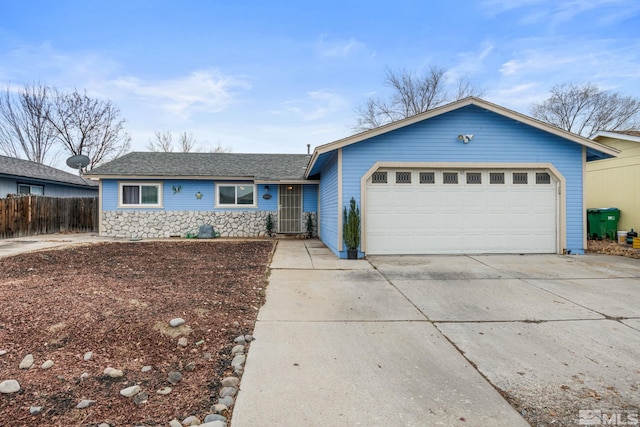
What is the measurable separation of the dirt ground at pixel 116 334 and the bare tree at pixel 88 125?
23.1m

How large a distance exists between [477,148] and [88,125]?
27.7m

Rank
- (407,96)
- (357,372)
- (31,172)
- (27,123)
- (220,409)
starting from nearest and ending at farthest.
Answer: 1. (220,409)
2. (357,372)
3. (31,172)
4. (407,96)
5. (27,123)

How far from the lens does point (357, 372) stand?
2.60 metres

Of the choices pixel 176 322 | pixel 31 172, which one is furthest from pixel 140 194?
pixel 176 322

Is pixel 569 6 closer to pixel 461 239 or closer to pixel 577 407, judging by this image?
pixel 461 239

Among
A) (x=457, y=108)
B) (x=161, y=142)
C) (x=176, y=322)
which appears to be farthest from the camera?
(x=161, y=142)

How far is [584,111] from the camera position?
23.1m

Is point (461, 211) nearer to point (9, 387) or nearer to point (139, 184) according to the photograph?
point (9, 387)

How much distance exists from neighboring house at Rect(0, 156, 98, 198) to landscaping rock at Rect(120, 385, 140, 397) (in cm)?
1662

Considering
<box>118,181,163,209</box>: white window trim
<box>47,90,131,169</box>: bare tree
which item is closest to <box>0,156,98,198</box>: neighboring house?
<box>118,181,163,209</box>: white window trim

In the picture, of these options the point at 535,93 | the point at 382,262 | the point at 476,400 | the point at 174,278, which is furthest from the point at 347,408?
the point at 535,93

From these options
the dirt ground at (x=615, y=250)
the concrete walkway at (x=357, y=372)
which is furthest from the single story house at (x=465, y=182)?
the concrete walkway at (x=357, y=372)

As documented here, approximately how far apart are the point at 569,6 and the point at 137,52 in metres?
14.5

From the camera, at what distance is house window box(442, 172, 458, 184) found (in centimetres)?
843
